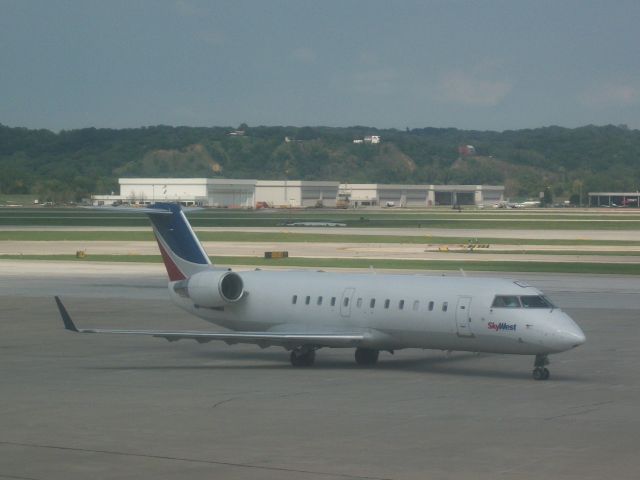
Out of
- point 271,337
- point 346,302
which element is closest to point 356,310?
point 346,302

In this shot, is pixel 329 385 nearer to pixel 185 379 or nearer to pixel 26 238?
pixel 185 379

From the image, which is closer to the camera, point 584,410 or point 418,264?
point 584,410

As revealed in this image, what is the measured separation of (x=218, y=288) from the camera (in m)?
32.8

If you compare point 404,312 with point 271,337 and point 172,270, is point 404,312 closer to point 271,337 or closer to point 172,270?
point 271,337

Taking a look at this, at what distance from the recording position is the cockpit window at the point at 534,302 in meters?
28.6

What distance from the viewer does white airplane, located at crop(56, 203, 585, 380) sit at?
93.4 feet

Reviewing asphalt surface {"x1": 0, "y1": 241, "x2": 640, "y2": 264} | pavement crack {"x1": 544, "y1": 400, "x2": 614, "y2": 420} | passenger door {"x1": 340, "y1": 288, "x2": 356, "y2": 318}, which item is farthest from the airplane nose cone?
asphalt surface {"x1": 0, "y1": 241, "x2": 640, "y2": 264}

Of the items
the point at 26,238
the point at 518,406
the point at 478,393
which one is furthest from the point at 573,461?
the point at 26,238

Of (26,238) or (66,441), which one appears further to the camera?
(26,238)

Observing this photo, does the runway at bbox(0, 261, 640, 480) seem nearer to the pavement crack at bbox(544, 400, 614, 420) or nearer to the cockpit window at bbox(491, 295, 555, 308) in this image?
the pavement crack at bbox(544, 400, 614, 420)

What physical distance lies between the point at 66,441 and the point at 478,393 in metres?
10.1

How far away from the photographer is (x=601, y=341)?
37500 millimetres

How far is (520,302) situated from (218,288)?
8756 millimetres

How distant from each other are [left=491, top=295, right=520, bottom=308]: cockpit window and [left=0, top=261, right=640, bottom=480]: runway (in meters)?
1.86
